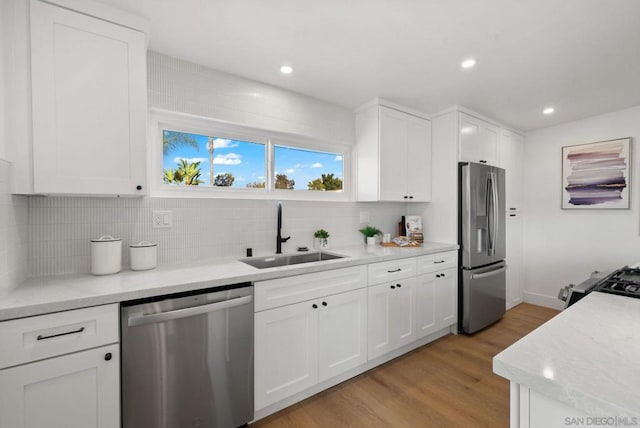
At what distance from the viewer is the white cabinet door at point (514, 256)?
141 inches

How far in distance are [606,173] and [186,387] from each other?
4.46m

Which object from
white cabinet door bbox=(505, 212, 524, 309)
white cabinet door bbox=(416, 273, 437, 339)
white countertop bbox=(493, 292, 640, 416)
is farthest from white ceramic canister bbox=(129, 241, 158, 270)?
white cabinet door bbox=(505, 212, 524, 309)

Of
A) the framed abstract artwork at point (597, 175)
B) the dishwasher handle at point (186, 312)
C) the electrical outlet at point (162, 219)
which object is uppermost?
the framed abstract artwork at point (597, 175)

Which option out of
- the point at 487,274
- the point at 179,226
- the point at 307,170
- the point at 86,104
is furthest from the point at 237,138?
the point at 487,274

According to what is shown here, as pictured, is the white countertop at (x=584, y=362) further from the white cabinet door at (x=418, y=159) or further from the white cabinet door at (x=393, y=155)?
the white cabinet door at (x=418, y=159)

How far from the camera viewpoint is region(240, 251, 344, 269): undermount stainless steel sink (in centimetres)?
218

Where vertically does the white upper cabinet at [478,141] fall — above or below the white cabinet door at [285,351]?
above

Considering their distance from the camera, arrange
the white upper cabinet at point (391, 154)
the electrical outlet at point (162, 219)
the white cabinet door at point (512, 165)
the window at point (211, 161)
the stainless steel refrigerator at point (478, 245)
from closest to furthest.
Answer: the electrical outlet at point (162, 219) < the window at point (211, 161) < the white upper cabinet at point (391, 154) < the stainless steel refrigerator at point (478, 245) < the white cabinet door at point (512, 165)

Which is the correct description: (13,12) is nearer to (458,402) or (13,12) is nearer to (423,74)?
(423,74)

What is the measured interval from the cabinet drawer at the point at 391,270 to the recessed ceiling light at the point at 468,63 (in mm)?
1555

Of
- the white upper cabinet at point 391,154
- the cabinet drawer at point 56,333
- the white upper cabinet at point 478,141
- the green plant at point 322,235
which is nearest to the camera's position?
the cabinet drawer at point 56,333

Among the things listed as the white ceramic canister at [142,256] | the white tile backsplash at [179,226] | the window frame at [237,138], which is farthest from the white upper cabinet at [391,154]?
the white ceramic canister at [142,256]

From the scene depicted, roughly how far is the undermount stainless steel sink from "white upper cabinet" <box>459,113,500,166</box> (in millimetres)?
1755

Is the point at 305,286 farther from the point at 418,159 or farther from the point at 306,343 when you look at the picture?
the point at 418,159
